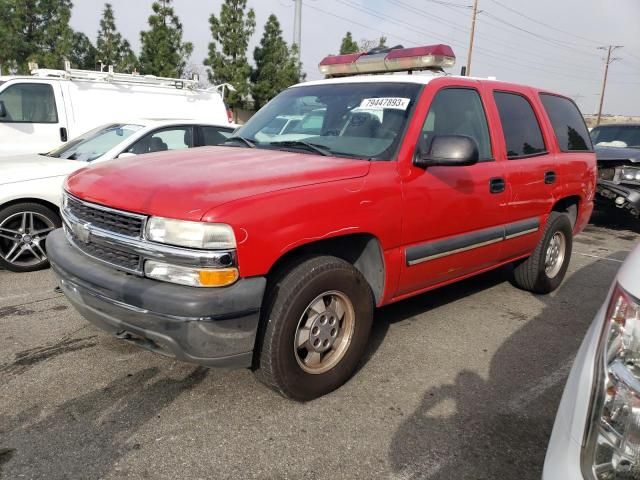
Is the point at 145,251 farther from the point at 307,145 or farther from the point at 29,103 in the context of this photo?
the point at 29,103

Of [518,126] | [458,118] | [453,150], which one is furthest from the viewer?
[518,126]

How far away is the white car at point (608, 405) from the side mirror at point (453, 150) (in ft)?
5.54

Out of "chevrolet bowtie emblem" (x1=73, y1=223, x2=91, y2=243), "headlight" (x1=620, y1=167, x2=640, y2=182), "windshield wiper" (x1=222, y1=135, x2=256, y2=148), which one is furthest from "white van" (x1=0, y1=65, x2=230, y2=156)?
"headlight" (x1=620, y1=167, x2=640, y2=182)

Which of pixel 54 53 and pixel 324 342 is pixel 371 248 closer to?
pixel 324 342

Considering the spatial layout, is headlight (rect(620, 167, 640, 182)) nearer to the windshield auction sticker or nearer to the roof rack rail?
the windshield auction sticker

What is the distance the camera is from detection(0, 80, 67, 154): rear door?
25.4 feet

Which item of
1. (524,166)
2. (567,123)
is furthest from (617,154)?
(524,166)

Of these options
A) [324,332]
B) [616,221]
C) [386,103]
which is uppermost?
[386,103]

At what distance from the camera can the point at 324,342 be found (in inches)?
119

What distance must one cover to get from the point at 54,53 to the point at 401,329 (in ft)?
72.4

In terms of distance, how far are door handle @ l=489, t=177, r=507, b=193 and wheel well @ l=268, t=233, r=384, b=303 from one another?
1212 mm

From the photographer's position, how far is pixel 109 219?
2799mm

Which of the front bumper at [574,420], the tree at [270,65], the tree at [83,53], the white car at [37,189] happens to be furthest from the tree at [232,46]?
the front bumper at [574,420]

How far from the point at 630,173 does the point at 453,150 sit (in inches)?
260
